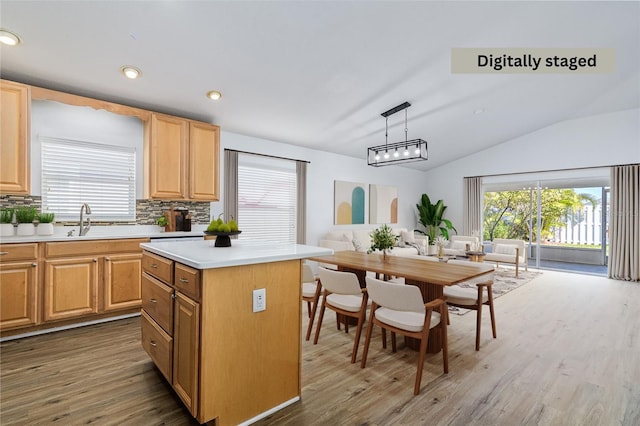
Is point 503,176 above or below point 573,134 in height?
below

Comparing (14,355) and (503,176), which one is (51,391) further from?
(503,176)

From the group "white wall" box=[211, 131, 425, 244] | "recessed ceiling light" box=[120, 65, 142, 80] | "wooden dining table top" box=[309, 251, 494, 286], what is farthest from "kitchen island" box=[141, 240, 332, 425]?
"white wall" box=[211, 131, 425, 244]

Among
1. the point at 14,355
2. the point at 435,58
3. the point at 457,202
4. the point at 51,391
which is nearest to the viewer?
the point at 51,391

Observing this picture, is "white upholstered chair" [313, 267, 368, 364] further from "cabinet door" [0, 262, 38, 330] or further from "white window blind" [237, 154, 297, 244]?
"cabinet door" [0, 262, 38, 330]

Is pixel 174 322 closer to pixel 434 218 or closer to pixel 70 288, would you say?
pixel 70 288

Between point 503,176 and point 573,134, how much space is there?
1573 mm

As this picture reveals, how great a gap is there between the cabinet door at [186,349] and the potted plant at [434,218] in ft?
24.6

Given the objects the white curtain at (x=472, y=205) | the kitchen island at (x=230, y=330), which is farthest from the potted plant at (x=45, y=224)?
the white curtain at (x=472, y=205)

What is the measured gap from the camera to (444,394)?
2.09 m

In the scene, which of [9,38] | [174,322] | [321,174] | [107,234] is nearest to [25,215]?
[107,234]

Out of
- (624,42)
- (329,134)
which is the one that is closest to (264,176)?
(329,134)

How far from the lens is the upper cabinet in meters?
3.81

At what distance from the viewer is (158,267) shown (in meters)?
2.08

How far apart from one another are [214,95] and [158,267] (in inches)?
98.8
